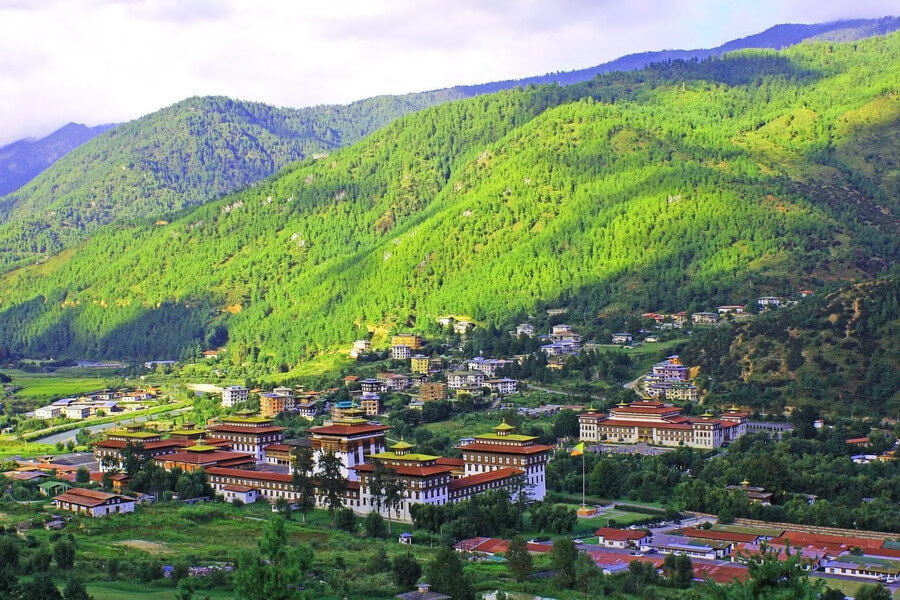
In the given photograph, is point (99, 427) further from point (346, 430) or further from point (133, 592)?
point (133, 592)

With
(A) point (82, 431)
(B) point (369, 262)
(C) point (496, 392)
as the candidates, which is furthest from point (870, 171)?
(A) point (82, 431)

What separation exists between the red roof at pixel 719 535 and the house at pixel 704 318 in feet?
214

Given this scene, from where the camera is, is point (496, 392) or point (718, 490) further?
point (496, 392)

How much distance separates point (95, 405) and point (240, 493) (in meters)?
51.1

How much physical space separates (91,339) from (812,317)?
122370 millimetres

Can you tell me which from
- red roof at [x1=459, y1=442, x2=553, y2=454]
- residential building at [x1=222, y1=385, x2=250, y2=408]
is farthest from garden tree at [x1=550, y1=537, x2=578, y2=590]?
residential building at [x1=222, y1=385, x2=250, y2=408]

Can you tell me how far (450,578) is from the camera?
53.8 m

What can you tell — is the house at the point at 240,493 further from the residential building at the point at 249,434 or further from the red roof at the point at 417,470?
the residential building at the point at 249,434

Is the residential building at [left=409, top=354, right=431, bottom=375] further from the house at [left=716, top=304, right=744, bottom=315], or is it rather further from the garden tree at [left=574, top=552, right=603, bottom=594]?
the garden tree at [left=574, top=552, right=603, bottom=594]

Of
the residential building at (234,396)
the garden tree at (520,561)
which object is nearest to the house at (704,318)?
the residential building at (234,396)

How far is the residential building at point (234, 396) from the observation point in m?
126

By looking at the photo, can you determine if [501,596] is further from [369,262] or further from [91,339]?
[91,339]

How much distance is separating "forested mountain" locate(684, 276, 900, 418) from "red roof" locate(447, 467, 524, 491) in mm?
28614

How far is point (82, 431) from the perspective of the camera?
369ft
